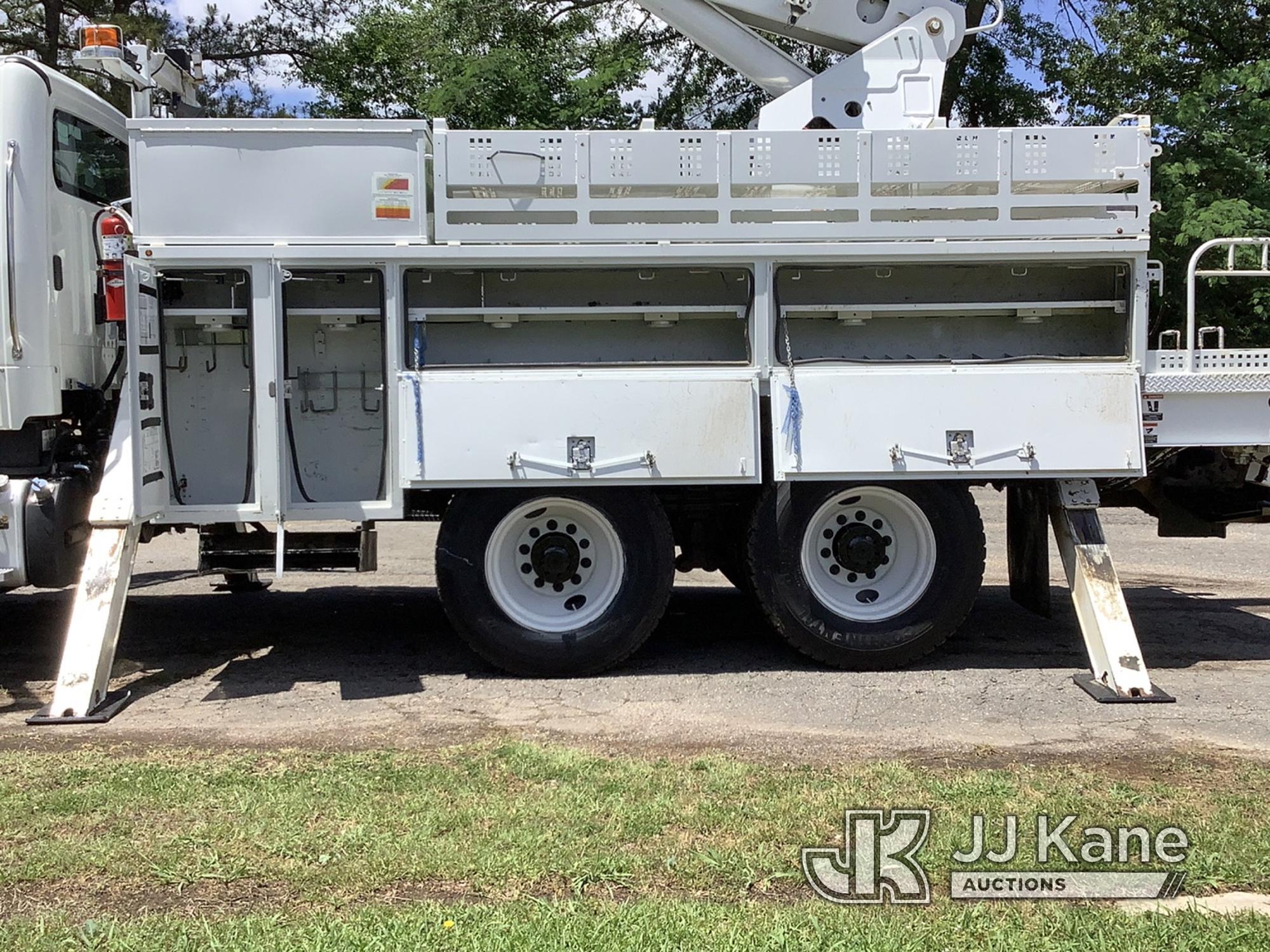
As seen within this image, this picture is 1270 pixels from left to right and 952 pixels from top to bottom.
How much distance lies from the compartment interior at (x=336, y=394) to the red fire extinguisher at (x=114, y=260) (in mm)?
881

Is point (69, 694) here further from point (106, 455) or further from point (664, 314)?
point (664, 314)

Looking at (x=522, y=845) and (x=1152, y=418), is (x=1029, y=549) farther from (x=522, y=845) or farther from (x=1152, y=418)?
(x=522, y=845)

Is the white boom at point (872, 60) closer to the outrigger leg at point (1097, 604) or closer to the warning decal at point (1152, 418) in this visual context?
the warning decal at point (1152, 418)

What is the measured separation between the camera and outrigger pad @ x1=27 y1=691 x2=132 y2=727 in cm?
554

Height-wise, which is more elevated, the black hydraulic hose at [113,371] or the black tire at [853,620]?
the black hydraulic hose at [113,371]

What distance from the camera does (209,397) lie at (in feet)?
21.8

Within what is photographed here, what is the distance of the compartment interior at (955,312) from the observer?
672 centimetres

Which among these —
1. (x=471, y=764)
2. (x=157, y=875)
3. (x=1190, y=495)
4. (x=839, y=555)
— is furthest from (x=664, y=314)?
(x=157, y=875)

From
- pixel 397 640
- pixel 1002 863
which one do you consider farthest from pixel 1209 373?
pixel 397 640

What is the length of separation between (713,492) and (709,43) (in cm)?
315

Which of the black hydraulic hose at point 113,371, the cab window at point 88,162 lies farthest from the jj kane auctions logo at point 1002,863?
the cab window at point 88,162

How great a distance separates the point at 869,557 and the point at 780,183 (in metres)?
2.13

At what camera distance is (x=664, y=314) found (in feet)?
22.0

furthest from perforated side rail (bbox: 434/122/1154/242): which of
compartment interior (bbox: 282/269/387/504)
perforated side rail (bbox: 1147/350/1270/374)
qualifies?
compartment interior (bbox: 282/269/387/504)
